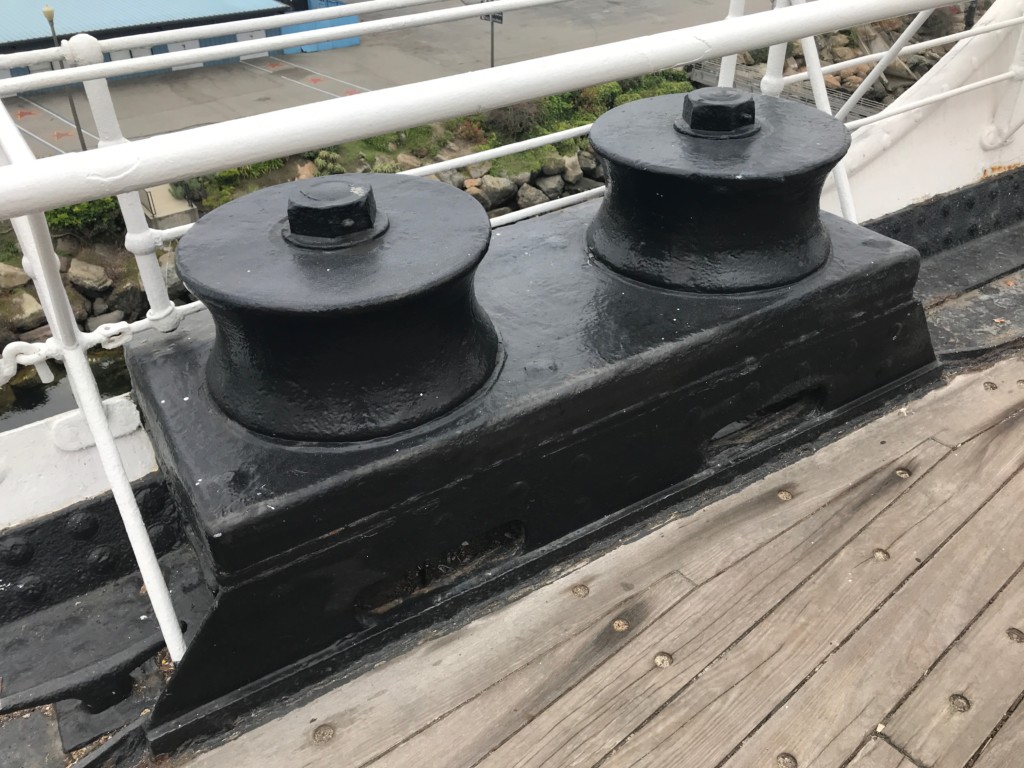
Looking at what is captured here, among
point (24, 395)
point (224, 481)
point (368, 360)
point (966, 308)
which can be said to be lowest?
point (24, 395)

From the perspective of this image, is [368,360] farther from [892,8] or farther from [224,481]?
[892,8]

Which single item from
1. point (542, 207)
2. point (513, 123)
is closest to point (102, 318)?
point (513, 123)

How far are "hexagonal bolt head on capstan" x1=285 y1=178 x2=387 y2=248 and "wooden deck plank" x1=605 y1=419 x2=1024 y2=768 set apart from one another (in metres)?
1.07

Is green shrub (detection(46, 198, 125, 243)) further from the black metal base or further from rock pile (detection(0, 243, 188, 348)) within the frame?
the black metal base

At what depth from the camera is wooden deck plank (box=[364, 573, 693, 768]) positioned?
1539 millimetres

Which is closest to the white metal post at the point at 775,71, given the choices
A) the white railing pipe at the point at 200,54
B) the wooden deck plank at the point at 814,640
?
the white railing pipe at the point at 200,54

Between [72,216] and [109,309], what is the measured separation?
142 cm

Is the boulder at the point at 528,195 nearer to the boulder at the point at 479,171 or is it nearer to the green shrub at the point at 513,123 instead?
the boulder at the point at 479,171

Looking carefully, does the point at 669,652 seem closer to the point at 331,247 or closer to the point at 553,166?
the point at 331,247

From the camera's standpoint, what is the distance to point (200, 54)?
1917 mm

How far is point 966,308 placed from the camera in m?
2.84

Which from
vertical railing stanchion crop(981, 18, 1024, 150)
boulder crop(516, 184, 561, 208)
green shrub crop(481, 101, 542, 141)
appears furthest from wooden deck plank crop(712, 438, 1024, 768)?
green shrub crop(481, 101, 542, 141)

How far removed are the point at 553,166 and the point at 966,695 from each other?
14.1 meters

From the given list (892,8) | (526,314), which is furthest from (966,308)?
(526,314)
